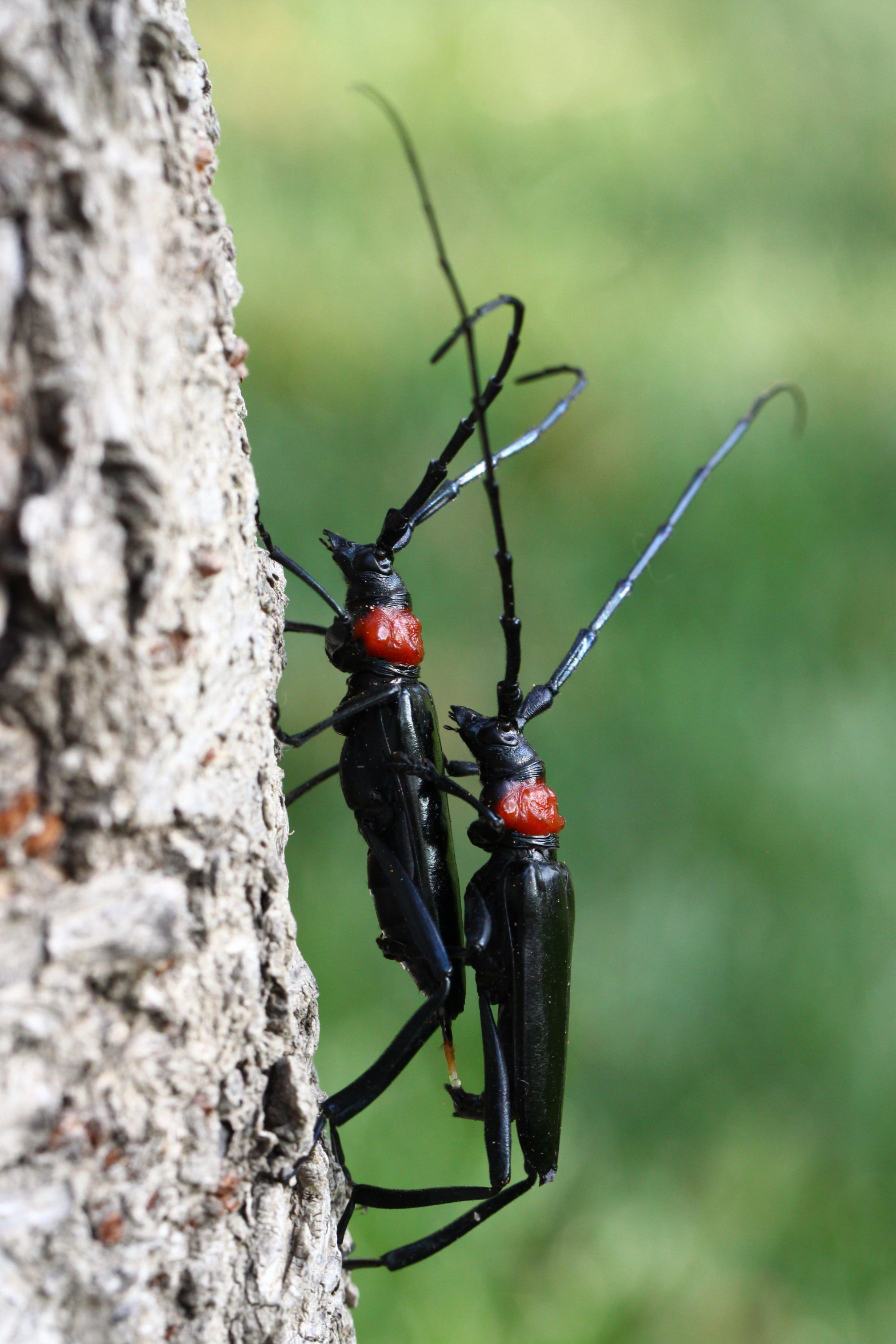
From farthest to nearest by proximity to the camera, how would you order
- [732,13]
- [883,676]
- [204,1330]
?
1. [732,13]
2. [883,676]
3. [204,1330]

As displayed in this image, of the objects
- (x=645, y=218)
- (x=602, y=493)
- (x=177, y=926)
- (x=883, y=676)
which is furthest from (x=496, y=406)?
(x=177, y=926)

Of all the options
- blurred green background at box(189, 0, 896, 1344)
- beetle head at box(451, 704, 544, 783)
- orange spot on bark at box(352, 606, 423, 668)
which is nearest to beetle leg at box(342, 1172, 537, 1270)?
beetle head at box(451, 704, 544, 783)

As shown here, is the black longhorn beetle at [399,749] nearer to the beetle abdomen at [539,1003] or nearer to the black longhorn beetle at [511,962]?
the black longhorn beetle at [511,962]

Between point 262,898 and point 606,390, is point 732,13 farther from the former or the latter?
point 262,898

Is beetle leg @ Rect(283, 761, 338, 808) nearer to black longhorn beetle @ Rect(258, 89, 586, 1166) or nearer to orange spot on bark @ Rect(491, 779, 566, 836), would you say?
black longhorn beetle @ Rect(258, 89, 586, 1166)

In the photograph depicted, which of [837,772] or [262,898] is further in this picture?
[837,772]

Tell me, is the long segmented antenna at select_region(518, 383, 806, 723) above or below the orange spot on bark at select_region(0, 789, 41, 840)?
above

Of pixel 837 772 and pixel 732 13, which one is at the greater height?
pixel 732 13
